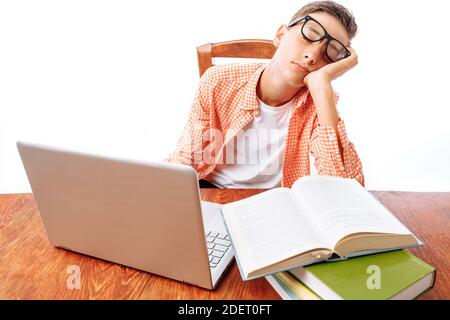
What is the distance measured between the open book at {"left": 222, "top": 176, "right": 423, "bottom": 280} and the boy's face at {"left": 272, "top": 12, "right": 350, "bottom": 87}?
363 millimetres

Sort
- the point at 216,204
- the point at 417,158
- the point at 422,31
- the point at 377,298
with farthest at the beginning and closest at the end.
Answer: the point at 417,158 < the point at 422,31 < the point at 216,204 < the point at 377,298

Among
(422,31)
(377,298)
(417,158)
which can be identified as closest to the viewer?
(377,298)

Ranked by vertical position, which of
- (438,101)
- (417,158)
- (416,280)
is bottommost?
(417,158)

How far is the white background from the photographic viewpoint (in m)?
1.89

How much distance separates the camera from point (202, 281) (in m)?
0.63

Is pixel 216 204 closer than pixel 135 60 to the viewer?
Yes

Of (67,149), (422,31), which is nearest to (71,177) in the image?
(67,149)

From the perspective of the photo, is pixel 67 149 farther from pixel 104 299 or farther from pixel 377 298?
pixel 377 298

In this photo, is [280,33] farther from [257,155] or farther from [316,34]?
[257,155]

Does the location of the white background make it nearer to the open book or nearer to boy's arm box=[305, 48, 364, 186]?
boy's arm box=[305, 48, 364, 186]

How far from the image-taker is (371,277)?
577 millimetres

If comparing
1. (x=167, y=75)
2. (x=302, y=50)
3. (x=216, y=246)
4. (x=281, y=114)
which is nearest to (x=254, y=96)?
(x=281, y=114)

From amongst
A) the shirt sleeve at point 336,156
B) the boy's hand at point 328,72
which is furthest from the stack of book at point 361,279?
the boy's hand at point 328,72

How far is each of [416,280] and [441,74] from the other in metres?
1.65
